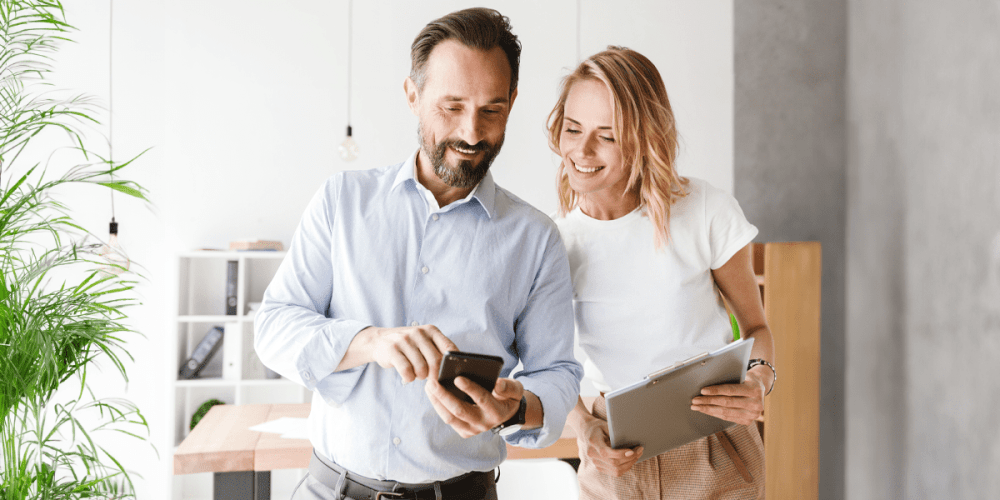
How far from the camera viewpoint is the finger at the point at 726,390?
1.29m

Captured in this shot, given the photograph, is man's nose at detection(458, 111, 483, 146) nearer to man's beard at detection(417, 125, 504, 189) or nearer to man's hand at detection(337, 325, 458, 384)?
man's beard at detection(417, 125, 504, 189)

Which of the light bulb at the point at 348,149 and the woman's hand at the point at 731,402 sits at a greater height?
the light bulb at the point at 348,149

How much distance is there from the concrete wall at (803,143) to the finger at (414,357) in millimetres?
3177

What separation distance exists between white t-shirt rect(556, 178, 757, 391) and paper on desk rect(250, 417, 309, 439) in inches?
51.4

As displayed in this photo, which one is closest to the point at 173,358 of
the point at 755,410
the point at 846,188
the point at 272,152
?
the point at 272,152

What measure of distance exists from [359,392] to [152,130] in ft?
13.7

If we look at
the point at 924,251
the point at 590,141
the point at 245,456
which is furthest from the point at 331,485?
the point at 924,251

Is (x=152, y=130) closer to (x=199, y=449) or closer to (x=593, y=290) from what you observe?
(x=199, y=449)

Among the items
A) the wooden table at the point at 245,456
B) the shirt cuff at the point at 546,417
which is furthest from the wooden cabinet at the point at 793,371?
the shirt cuff at the point at 546,417

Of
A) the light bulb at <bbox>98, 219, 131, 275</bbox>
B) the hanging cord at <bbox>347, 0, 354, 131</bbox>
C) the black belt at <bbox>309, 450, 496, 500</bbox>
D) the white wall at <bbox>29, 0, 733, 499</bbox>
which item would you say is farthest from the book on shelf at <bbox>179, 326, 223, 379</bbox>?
the black belt at <bbox>309, 450, 496, 500</bbox>

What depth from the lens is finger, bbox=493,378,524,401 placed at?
105cm

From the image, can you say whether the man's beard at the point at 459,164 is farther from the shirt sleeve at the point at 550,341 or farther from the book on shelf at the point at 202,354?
the book on shelf at the point at 202,354

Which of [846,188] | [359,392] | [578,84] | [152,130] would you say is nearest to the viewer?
[359,392]

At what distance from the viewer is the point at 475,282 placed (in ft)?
4.09
